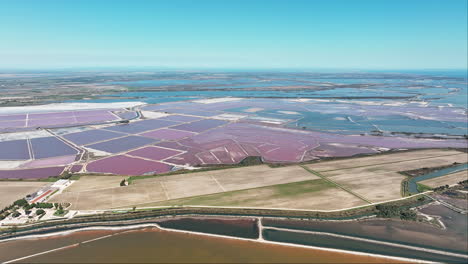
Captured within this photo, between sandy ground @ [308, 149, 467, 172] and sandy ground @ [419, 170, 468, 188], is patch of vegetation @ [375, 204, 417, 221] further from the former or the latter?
sandy ground @ [308, 149, 467, 172]

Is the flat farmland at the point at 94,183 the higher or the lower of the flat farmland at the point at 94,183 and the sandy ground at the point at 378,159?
the lower

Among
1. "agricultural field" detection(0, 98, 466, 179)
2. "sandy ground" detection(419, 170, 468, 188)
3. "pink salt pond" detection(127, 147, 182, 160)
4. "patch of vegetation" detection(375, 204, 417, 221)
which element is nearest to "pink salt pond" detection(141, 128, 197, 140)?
"agricultural field" detection(0, 98, 466, 179)

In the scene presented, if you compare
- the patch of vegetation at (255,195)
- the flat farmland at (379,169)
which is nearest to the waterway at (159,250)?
the patch of vegetation at (255,195)

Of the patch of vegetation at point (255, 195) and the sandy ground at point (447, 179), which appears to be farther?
the sandy ground at point (447, 179)

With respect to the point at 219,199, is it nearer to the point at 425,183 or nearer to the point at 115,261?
the point at 115,261

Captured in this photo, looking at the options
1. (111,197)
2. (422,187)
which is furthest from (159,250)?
(422,187)

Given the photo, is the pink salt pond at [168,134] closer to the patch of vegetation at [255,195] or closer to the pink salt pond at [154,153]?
→ the pink salt pond at [154,153]
